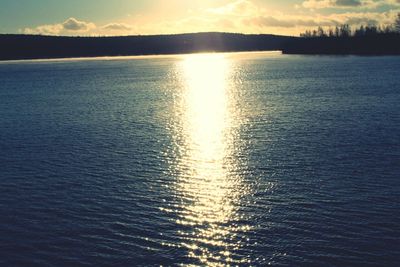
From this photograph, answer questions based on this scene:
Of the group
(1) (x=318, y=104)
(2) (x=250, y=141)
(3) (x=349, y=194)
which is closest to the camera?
(3) (x=349, y=194)

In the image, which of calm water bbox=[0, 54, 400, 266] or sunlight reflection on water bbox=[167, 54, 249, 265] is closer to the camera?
calm water bbox=[0, 54, 400, 266]

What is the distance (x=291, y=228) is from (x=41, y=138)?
4137 centimetres

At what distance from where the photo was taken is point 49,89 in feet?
451

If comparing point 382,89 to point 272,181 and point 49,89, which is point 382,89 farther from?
point 49,89

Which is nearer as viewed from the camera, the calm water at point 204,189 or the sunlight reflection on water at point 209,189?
the calm water at point 204,189


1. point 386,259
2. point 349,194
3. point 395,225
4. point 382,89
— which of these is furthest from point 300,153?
point 382,89

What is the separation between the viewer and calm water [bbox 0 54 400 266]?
27938 mm

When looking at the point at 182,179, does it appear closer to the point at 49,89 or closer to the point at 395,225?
the point at 395,225

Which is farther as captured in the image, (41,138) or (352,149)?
(41,138)

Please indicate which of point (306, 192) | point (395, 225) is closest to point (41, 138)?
point (306, 192)

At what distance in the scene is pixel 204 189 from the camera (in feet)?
129

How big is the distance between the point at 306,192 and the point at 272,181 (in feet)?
13.0

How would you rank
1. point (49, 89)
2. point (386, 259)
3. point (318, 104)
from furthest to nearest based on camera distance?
point (49, 89), point (318, 104), point (386, 259)

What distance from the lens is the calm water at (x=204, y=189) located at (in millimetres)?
27938
